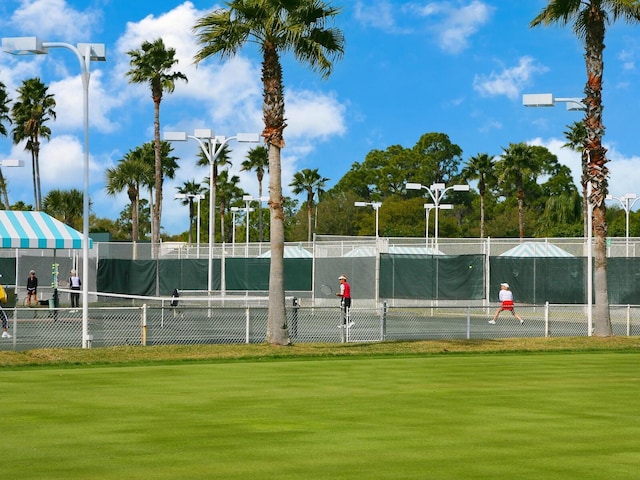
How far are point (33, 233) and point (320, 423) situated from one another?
2556 cm

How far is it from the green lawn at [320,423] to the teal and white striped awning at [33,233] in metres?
15.5

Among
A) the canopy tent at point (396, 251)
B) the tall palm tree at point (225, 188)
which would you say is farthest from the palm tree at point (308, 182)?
the canopy tent at point (396, 251)

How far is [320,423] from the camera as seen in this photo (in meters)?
12.7

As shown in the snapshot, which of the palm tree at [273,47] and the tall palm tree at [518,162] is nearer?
the palm tree at [273,47]

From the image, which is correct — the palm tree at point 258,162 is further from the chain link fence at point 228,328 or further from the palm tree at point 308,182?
the chain link fence at point 228,328

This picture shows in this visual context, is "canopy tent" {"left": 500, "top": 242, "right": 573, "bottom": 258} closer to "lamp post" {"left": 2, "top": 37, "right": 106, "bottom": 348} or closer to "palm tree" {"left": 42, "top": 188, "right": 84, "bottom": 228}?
"lamp post" {"left": 2, "top": 37, "right": 106, "bottom": 348}

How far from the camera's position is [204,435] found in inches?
460

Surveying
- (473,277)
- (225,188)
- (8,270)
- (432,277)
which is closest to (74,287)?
(432,277)

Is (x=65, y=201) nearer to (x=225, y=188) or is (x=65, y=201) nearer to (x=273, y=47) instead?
(x=225, y=188)

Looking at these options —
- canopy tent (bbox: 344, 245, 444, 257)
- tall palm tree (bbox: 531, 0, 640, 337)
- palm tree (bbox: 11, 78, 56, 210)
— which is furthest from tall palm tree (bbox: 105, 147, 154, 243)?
tall palm tree (bbox: 531, 0, 640, 337)

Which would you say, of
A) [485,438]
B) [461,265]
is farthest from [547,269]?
[485,438]

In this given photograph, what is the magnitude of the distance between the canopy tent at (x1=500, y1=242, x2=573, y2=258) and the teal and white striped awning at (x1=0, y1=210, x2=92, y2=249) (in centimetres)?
1786

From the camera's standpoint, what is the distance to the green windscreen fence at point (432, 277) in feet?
131

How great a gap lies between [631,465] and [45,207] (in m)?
85.0
